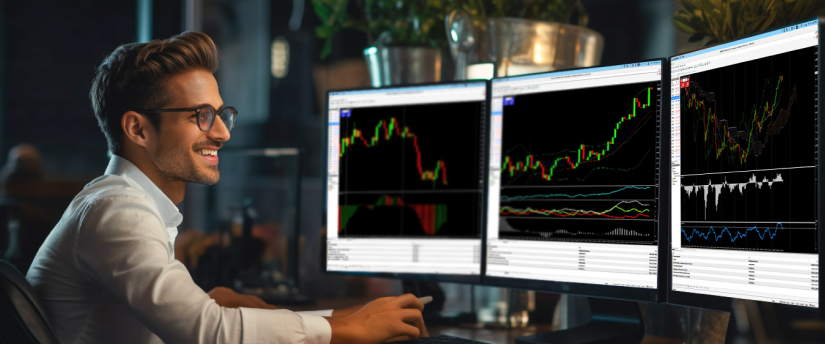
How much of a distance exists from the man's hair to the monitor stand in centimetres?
69

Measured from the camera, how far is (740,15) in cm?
109

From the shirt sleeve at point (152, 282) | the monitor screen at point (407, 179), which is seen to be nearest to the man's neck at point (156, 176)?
the shirt sleeve at point (152, 282)

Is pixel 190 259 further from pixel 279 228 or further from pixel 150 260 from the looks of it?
pixel 150 260

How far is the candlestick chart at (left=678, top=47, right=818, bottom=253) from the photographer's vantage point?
2.88 ft

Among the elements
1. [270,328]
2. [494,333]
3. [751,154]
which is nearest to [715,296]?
[751,154]

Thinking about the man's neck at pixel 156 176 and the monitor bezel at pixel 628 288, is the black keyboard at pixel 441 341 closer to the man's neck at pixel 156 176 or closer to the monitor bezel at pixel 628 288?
the monitor bezel at pixel 628 288

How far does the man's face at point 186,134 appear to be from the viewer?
1021 mm

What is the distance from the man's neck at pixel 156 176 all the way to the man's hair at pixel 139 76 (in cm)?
3

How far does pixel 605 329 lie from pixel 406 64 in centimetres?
71

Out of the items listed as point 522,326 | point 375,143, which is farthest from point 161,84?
point 522,326

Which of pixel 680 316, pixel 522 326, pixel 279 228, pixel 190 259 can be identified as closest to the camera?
pixel 680 316

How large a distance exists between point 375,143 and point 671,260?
2.01 ft

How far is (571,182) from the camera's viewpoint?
1187 mm

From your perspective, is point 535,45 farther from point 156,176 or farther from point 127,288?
point 127,288
